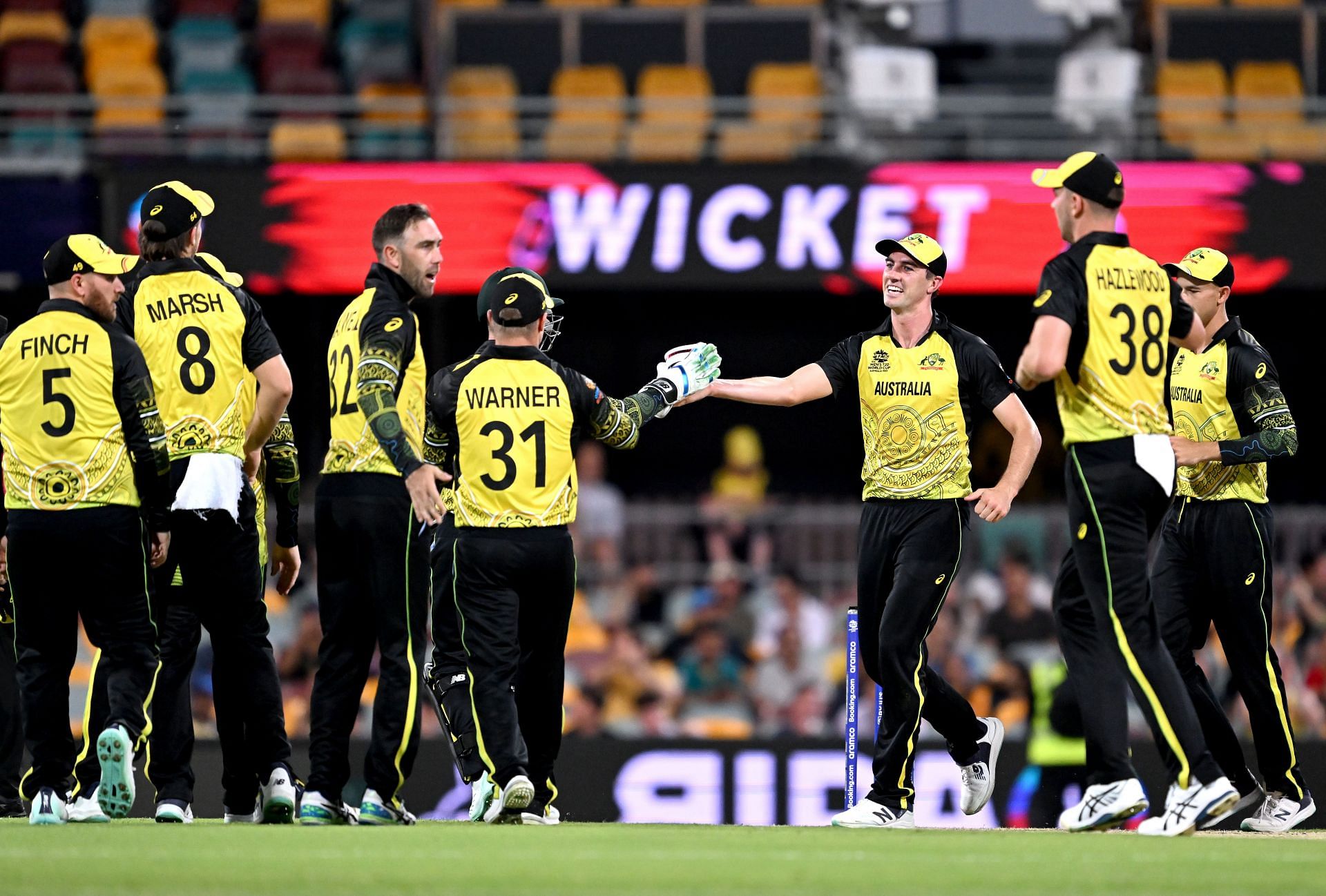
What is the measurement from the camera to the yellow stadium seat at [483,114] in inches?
649

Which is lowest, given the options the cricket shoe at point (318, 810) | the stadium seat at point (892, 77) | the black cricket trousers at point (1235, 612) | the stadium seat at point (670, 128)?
the cricket shoe at point (318, 810)

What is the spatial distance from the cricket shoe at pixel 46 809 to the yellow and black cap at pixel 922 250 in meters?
3.96

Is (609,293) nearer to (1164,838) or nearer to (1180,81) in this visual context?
(1180,81)

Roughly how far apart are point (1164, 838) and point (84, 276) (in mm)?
4592

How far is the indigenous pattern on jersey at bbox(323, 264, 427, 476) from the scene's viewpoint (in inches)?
306

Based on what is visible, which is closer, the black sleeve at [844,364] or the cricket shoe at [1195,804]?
the cricket shoe at [1195,804]

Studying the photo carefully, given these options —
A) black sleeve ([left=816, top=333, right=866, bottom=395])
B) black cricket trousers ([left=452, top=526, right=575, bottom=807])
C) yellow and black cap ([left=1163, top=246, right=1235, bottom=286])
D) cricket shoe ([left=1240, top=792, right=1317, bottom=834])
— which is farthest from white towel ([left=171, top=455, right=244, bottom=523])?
cricket shoe ([left=1240, top=792, right=1317, bottom=834])

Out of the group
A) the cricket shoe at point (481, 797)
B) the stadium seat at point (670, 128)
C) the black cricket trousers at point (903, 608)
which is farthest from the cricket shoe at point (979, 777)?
the stadium seat at point (670, 128)

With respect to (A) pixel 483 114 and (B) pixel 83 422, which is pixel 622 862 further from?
(A) pixel 483 114

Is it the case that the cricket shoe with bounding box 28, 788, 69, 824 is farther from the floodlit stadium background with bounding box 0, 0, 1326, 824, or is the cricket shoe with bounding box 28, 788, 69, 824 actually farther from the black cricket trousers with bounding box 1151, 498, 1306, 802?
the black cricket trousers with bounding box 1151, 498, 1306, 802

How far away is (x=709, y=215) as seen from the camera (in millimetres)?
15391

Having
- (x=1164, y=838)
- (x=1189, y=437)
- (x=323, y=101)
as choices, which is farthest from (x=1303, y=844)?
(x=323, y=101)

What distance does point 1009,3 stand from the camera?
19.5 meters

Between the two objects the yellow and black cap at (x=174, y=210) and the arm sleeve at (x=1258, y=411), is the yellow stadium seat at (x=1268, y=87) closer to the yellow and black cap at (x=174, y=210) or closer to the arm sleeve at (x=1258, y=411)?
the arm sleeve at (x=1258, y=411)
